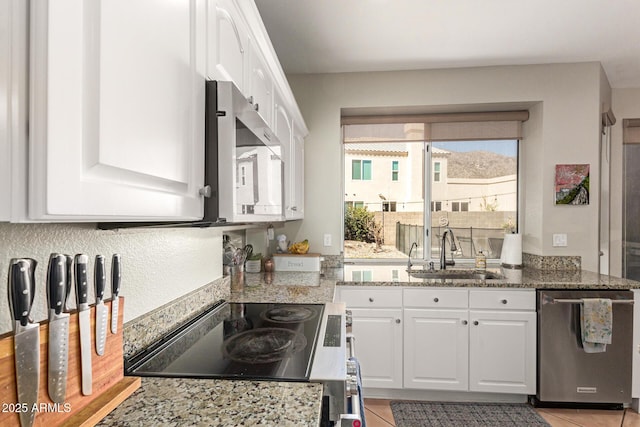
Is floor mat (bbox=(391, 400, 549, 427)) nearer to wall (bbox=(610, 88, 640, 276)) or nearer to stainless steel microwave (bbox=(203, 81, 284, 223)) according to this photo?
wall (bbox=(610, 88, 640, 276))

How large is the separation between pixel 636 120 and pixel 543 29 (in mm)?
1684

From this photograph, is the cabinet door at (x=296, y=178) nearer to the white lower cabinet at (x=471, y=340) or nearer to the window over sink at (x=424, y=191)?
the window over sink at (x=424, y=191)

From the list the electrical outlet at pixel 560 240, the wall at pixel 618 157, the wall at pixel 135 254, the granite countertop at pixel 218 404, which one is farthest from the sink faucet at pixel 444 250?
the granite countertop at pixel 218 404

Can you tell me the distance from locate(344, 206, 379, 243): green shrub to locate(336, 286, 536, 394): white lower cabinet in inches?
37.2

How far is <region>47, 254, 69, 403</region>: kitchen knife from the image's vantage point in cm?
65

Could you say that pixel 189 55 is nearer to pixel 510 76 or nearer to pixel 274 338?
pixel 274 338

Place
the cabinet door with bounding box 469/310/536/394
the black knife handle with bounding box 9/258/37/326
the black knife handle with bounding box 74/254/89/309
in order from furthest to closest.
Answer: the cabinet door with bounding box 469/310/536/394 → the black knife handle with bounding box 74/254/89/309 → the black knife handle with bounding box 9/258/37/326

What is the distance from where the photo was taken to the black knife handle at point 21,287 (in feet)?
1.90

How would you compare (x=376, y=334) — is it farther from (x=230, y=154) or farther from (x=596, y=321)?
(x=230, y=154)

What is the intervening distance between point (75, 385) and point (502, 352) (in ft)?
8.36

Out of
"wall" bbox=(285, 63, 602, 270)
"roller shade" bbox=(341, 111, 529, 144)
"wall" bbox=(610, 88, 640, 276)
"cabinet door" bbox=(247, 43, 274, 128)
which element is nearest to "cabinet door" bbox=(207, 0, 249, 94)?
"cabinet door" bbox=(247, 43, 274, 128)

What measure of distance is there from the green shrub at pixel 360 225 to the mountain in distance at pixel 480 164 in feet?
2.77

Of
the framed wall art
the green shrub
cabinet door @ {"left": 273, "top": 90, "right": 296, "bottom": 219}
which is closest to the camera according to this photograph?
cabinet door @ {"left": 273, "top": 90, "right": 296, "bottom": 219}

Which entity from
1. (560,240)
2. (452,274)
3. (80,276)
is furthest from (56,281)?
(560,240)
